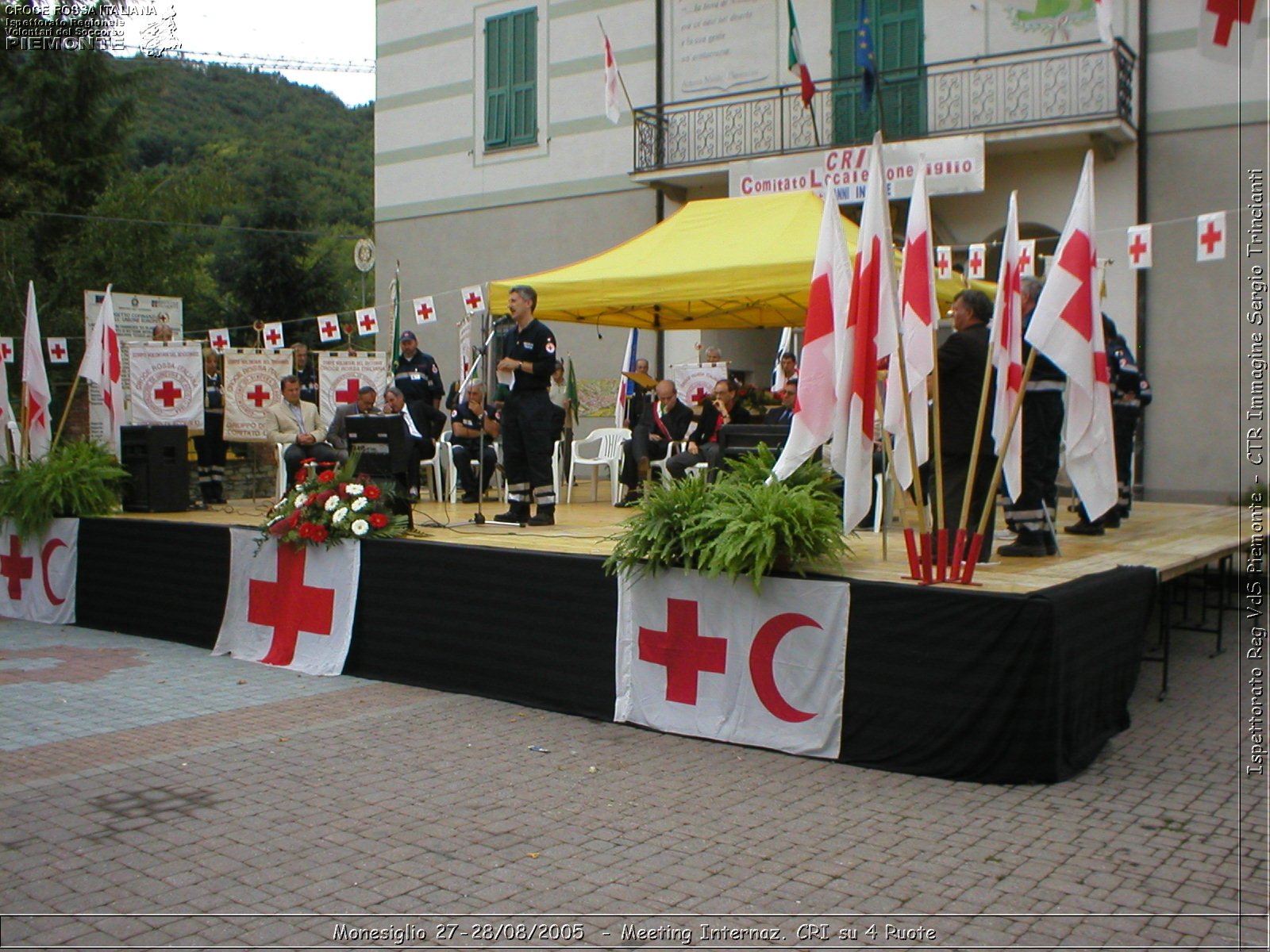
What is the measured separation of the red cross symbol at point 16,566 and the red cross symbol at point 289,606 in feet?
10.9

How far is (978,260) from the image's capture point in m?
15.5

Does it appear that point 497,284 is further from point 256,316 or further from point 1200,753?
point 256,316

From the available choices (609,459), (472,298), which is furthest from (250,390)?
(609,459)

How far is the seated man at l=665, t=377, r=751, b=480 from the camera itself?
448 inches

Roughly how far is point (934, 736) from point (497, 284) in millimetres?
6744

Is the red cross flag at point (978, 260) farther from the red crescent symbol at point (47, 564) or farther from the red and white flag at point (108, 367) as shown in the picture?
the red crescent symbol at point (47, 564)

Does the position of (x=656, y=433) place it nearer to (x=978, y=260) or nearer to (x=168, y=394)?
(x=168, y=394)

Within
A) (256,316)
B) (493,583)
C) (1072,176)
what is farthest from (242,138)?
(493,583)

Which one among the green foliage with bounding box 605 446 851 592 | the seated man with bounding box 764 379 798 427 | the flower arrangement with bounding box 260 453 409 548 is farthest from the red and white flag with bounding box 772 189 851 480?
the seated man with bounding box 764 379 798 427

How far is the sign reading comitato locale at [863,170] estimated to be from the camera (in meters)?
15.9

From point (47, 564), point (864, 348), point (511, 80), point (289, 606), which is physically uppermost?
point (511, 80)

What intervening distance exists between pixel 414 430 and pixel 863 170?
8169 mm

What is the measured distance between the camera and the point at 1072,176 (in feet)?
52.4

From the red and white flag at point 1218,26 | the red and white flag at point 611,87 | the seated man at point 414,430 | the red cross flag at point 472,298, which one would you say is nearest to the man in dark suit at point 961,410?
the red and white flag at point 1218,26
